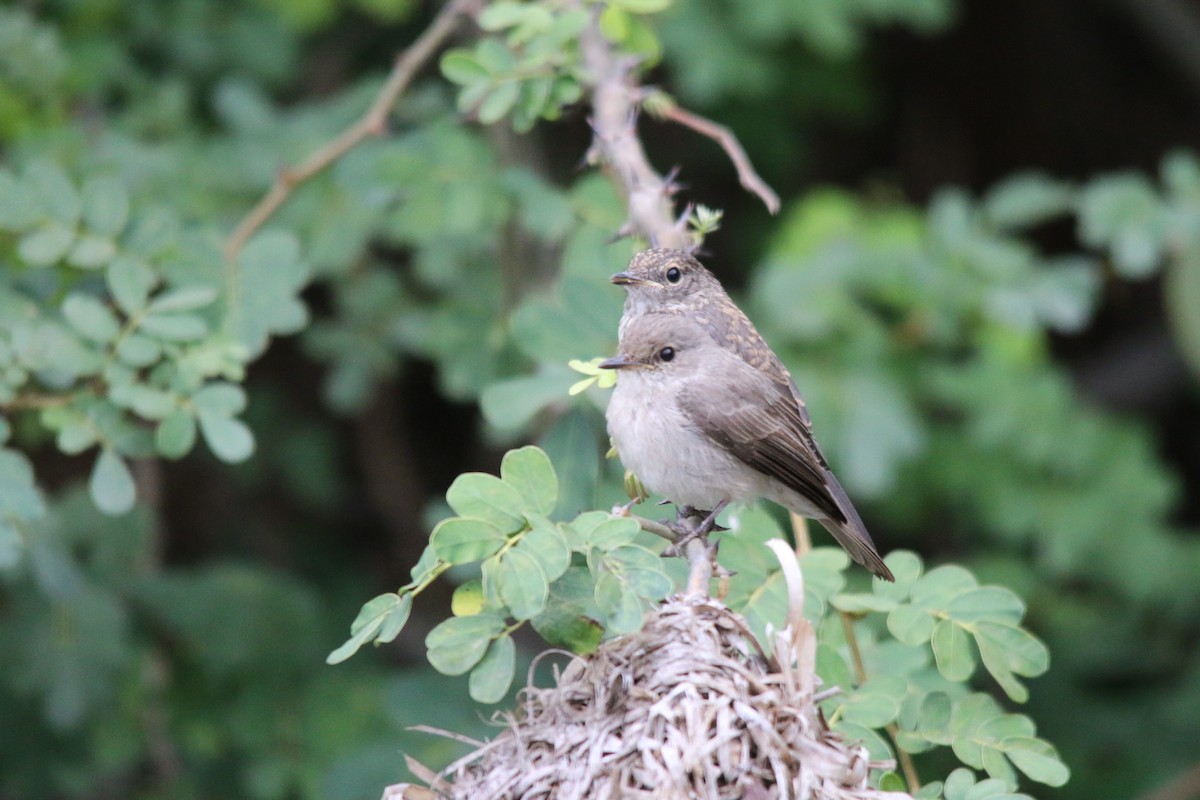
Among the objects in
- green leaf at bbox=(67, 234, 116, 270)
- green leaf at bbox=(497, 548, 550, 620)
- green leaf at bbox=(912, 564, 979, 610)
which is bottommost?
green leaf at bbox=(912, 564, 979, 610)

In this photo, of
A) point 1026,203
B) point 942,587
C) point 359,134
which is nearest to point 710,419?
point 942,587

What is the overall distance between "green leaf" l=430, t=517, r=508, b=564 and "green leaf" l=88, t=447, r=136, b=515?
1.45m

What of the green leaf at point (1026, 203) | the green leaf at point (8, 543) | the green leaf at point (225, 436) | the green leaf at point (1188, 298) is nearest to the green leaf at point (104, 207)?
the green leaf at point (225, 436)

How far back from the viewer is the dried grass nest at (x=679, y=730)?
2240 mm

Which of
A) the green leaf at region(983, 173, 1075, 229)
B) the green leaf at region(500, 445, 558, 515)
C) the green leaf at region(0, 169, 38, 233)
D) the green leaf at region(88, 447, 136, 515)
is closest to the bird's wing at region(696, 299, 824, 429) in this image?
the green leaf at region(500, 445, 558, 515)

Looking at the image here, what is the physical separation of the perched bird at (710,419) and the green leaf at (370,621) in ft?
2.67

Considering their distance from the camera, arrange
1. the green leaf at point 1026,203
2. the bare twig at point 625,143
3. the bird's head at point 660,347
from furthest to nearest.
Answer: the green leaf at point 1026,203 < the bare twig at point 625,143 < the bird's head at point 660,347

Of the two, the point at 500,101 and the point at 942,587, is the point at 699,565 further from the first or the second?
the point at 500,101

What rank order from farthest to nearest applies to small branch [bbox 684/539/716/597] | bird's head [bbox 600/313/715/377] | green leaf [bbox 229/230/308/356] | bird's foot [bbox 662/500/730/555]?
green leaf [bbox 229/230/308/356]
bird's head [bbox 600/313/715/377]
bird's foot [bbox 662/500/730/555]
small branch [bbox 684/539/716/597]

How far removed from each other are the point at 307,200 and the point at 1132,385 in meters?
5.31

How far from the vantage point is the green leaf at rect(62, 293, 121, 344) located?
348 centimetres

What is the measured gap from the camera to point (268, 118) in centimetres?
572

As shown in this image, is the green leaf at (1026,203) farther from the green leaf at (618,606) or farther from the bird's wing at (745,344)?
the green leaf at (618,606)

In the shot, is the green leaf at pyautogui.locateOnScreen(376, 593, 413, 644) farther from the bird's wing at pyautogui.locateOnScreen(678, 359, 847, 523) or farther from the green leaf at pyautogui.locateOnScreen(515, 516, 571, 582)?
the bird's wing at pyautogui.locateOnScreen(678, 359, 847, 523)
